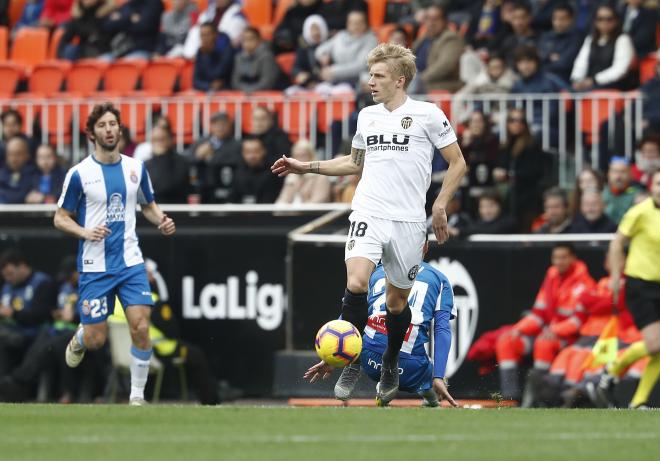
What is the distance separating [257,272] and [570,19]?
15.9 ft

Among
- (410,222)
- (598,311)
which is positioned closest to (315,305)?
(598,311)

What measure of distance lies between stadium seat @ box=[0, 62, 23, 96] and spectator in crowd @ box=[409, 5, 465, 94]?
622cm

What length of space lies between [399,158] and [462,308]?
616cm

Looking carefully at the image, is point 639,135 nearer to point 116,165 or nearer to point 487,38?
point 487,38

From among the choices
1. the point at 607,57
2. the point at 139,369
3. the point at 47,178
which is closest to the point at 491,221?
the point at 607,57

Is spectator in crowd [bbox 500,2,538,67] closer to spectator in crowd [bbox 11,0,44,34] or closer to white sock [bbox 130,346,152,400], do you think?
white sock [bbox 130,346,152,400]

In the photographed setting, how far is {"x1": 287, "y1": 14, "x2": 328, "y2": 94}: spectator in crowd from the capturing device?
2106 cm

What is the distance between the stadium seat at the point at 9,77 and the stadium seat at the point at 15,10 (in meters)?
3.19

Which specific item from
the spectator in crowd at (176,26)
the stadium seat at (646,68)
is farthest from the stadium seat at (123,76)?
the stadium seat at (646,68)

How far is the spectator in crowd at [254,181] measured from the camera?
1920cm

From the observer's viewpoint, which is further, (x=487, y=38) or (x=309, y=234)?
(x=487, y=38)

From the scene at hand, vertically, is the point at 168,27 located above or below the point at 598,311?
above

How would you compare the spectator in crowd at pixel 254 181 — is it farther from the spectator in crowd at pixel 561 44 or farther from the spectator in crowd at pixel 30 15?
the spectator in crowd at pixel 30 15

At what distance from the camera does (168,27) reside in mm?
23953
